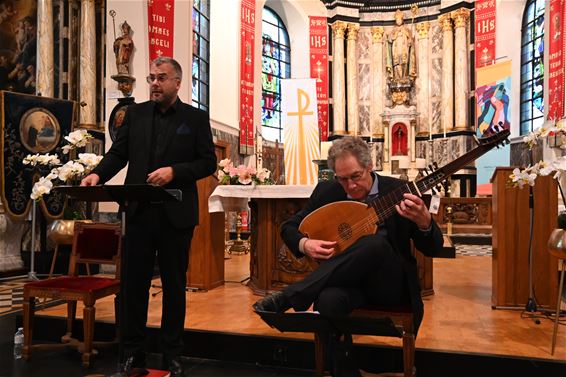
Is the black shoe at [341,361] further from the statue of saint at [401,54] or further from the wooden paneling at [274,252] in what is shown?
the statue of saint at [401,54]

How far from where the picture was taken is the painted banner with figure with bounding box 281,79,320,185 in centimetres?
649

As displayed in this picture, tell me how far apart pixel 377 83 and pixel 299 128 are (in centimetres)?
1076

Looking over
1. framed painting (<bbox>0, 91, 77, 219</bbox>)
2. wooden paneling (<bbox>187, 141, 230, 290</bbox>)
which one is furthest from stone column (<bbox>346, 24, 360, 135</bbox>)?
wooden paneling (<bbox>187, 141, 230, 290</bbox>)

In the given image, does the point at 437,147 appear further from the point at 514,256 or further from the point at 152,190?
the point at 152,190

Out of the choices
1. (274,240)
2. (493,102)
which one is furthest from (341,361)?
(493,102)

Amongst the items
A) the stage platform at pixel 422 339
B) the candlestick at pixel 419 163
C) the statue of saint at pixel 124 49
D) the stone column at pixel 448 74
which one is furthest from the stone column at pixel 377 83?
the stage platform at pixel 422 339

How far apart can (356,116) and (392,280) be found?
47.9ft

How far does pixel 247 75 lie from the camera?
1249 cm

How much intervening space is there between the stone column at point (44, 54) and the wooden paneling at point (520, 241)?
21.0ft

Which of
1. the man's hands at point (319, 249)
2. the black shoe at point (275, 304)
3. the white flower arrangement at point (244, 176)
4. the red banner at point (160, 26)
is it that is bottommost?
the black shoe at point (275, 304)

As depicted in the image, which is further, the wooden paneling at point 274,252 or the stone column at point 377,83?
the stone column at point 377,83

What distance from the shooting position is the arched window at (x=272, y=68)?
15.2m

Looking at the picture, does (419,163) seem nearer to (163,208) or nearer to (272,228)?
(272,228)

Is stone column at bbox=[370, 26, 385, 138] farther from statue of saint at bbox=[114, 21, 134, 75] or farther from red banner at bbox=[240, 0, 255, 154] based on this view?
statue of saint at bbox=[114, 21, 134, 75]
